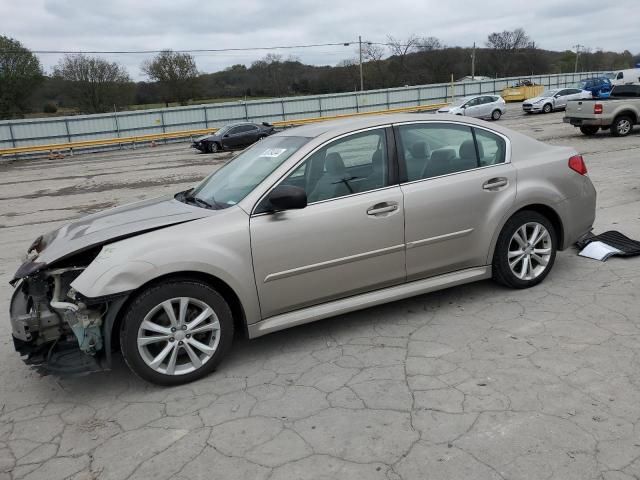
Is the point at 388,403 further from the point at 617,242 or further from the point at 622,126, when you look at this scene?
the point at 622,126

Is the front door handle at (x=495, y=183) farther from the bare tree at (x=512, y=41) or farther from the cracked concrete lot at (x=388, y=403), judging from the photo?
the bare tree at (x=512, y=41)

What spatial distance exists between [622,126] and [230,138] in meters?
16.4

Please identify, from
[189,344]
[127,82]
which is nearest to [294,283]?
Result: [189,344]

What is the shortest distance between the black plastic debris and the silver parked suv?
0.87m

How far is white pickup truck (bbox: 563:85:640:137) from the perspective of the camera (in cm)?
1664

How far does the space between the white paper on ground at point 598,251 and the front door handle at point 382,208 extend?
270 centimetres

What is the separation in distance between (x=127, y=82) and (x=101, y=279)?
56954mm

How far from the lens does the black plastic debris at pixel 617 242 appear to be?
217 inches

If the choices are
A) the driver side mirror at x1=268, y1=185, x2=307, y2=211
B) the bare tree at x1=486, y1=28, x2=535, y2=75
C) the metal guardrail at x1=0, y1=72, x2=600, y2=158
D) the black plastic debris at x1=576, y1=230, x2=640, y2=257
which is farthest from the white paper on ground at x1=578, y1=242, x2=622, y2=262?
the bare tree at x1=486, y1=28, x2=535, y2=75

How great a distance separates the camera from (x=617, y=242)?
581 centimetres

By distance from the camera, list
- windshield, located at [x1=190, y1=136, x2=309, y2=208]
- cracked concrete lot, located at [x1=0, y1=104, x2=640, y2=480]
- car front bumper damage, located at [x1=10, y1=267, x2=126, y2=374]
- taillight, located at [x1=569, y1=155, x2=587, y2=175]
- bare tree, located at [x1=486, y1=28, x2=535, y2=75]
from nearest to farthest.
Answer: cracked concrete lot, located at [x1=0, y1=104, x2=640, y2=480] < car front bumper damage, located at [x1=10, y1=267, x2=126, y2=374] < windshield, located at [x1=190, y1=136, x2=309, y2=208] < taillight, located at [x1=569, y1=155, x2=587, y2=175] < bare tree, located at [x1=486, y1=28, x2=535, y2=75]

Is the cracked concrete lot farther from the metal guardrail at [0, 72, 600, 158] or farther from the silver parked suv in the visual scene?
the metal guardrail at [0, 72, 600, 158]

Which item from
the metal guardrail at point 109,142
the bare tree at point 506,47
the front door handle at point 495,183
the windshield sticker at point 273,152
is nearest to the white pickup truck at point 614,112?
the front door handle at point 495,183

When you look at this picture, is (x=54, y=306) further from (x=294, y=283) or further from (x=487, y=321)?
(x=487, y=321)
